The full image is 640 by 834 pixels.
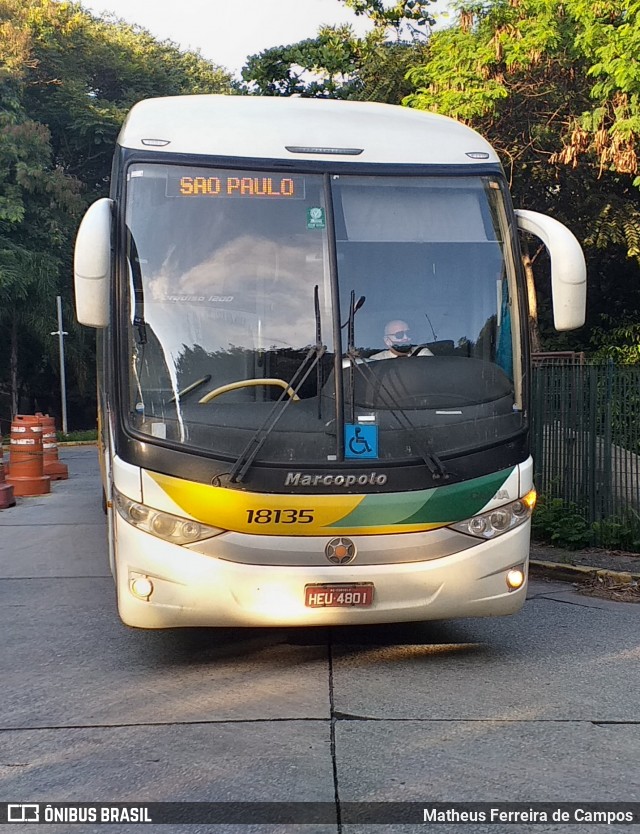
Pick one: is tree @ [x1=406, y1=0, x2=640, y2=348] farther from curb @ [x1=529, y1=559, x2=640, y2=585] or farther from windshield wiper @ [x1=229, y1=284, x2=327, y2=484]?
windshield wiper @ [x1=229, y1=284, x2=327, y2=484]

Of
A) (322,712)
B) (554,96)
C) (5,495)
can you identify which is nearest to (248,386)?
(322,712)

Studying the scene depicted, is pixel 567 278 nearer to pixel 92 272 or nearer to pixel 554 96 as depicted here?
pixel 92 272

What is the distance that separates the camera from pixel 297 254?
597 centimetres

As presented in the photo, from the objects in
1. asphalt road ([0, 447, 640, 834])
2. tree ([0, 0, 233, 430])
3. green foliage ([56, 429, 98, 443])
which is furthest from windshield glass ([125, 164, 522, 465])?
tree ([0, 0, 233, 430])

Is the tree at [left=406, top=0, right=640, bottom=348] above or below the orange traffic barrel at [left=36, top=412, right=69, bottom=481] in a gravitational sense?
above

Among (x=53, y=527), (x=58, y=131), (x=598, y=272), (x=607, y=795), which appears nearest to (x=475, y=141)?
(x=607, y=795)

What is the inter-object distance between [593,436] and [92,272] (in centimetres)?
630

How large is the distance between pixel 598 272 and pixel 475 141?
60.0 feet

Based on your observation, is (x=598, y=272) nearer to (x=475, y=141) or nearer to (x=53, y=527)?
(x=53, y=527)

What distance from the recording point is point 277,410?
19.0ft

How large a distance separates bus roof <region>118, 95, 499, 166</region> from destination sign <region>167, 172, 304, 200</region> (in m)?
0.15

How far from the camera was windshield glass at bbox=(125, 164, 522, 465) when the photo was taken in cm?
580

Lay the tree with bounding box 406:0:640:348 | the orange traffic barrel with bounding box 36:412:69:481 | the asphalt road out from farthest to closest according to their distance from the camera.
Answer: the orange traffic barrel with bounding box 36:412:69:481 < the tree with bounding box 406:0:640:348 < the asphalt road

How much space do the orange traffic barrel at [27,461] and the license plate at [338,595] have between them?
10.9 metres
